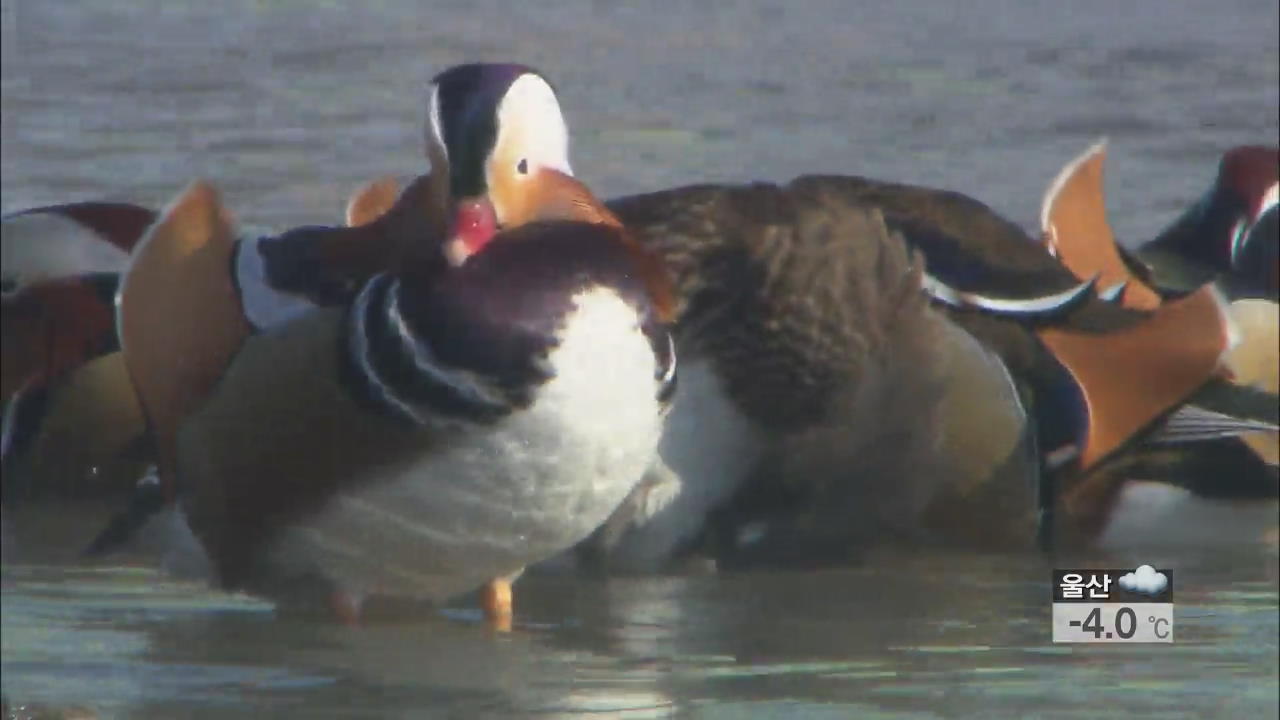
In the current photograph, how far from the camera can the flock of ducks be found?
2.58 m

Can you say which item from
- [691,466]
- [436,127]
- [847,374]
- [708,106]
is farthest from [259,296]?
[708,106]

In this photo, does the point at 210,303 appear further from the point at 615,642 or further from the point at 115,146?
the point at 115,146

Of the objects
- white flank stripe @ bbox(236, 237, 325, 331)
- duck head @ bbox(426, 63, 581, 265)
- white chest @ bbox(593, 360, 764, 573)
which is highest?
duck head @ bbox(426, 63, 581, 265)

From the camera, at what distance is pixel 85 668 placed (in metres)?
2.66

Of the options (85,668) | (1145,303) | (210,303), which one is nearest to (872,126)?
(1145,303)

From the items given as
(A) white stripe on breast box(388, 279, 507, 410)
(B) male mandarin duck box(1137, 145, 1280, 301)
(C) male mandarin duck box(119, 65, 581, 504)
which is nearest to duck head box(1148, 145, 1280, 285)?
(B) male mandarin duck box(1137, 145, 1280, 301)

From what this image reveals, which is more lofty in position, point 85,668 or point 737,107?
point 737,107

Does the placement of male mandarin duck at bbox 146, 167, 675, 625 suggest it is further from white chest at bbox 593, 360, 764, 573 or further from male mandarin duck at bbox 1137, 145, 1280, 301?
male mandarin duck at bbox 1137, 145, 1280, 301

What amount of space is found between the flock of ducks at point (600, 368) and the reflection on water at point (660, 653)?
0.22ft

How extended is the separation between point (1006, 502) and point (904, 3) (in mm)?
1289

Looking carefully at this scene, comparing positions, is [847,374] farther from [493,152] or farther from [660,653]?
[493,152]

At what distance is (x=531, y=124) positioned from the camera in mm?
2635
